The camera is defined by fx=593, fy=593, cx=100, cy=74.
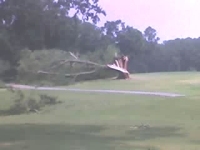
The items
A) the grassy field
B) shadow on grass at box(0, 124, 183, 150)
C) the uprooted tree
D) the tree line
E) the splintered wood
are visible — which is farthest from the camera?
the splintered wood

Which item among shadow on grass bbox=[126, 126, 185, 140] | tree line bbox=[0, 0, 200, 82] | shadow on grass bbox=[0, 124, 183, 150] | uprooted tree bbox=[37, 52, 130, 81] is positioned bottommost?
shadow on grass bbox=[126, 126, 185, 140]

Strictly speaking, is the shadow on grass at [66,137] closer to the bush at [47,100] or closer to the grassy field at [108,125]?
the grassy field at [108,125]

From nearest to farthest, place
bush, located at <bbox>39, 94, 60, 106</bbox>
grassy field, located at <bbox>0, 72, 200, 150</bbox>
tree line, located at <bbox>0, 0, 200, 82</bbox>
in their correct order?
1. grassy field, located at <bbox>0, 72, 200, 150</bbox>
2. tree line, located at <bbox>0, 0, 200, 82</bbox>
3. bush, located at <bbox>39, 94, 60, 106</bbox>

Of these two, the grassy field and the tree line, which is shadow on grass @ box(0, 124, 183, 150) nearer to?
the grassy field

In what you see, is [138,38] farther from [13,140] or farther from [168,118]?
[13,140]

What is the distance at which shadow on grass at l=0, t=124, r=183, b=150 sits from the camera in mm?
13477

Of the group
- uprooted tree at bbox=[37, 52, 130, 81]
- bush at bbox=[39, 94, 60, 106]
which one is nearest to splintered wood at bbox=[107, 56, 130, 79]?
uprooted tree at bbox=[37, 52, 130, 81]

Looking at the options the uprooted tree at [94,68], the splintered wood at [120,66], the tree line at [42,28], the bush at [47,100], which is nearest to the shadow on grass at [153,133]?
the tree line at [42,28]

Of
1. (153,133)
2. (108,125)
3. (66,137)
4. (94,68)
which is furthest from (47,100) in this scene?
(94,68)

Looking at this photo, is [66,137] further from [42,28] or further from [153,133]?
[42,28]

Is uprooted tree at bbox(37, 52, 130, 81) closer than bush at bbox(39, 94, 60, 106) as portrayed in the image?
No

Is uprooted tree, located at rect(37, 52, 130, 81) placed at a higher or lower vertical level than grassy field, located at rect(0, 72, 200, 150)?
higher

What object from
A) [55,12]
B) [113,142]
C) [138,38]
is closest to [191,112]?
[55,12]

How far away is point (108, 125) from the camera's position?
2006 centimetres
